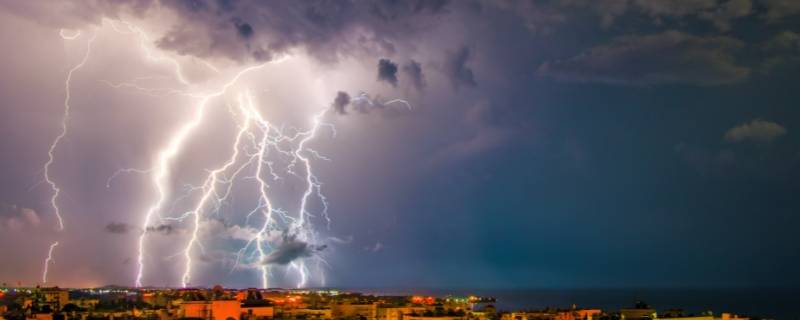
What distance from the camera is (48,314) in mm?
35156

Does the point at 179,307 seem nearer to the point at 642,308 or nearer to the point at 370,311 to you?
the point at 370,311

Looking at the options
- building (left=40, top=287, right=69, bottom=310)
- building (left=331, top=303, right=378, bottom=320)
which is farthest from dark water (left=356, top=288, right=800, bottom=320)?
building (left=40, top=287, right=69, bottom=310)

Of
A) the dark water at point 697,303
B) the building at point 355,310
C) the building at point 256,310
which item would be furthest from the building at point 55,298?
the dark water at point 697,303

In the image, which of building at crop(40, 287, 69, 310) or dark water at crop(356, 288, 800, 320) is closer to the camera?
building at crop(40, 287, 69, 310)

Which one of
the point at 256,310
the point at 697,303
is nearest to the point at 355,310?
the point at 256,310

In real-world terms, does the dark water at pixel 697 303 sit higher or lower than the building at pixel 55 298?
lower

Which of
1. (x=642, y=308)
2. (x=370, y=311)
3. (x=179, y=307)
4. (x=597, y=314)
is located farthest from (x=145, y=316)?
(x=642, y=308)

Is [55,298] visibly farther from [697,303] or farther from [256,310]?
[697,303]

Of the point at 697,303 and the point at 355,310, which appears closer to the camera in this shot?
the point at 355,310

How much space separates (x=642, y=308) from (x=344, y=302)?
60.5 feet

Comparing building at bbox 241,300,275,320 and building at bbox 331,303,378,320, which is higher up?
building at bbox 241,300,275,320

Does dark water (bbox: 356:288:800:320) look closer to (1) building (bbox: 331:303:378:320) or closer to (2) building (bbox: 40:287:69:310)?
(1) building (bbox: 331:303:378:320)

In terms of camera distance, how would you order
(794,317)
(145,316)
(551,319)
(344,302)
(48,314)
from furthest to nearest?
(794,317)
(344,302)
(551,319)
(145,316)
(48,314)

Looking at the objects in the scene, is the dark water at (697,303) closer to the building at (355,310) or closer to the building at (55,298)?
the building at (355,310)
